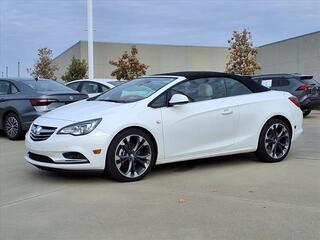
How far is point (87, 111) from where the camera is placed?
22.3 feet

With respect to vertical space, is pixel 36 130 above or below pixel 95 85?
below

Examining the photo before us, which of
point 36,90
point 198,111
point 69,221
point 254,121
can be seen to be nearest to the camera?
point 69,221

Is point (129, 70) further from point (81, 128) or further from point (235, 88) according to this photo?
point (81, 128)

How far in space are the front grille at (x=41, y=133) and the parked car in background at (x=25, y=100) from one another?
412 cm

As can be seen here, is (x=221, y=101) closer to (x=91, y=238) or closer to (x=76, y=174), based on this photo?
(x=76, y=174)

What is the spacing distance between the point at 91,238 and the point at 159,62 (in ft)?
130

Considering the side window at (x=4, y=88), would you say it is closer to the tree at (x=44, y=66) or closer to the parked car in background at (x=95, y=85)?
the parked car in background at (x=95, y=85)

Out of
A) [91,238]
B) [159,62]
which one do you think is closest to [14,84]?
[91,238]

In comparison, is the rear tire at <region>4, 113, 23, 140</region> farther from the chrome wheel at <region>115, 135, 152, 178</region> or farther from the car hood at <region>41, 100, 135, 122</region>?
the chrome wheel at <region>115, 135, 152, 178</region>

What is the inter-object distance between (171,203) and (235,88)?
2.88 meters

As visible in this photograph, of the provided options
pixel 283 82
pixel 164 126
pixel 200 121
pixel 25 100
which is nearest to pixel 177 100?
pixel 164 126

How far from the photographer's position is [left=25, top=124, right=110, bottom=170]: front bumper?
638 cm

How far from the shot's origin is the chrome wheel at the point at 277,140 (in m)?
7.95

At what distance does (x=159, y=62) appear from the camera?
143ft
